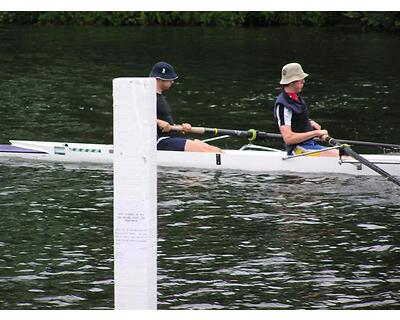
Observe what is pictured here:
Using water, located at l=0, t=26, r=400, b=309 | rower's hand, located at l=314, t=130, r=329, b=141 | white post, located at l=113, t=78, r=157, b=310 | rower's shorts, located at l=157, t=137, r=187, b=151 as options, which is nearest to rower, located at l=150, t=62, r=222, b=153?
rower's shorts, located at l=157, t=137, r=187, b=151

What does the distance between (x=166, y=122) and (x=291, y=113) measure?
1880 mm

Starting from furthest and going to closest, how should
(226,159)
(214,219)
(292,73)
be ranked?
1. (226,159)
2. (292,73)
3. (214,219)

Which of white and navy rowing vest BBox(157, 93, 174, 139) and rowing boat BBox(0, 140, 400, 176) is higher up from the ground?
white and navy rowing vest BBox(157, 93, 174, 139)

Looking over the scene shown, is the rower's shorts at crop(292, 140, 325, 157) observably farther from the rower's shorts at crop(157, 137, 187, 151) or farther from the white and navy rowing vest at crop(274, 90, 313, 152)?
the rower's shorts at crop(157, 137, 187, 151)

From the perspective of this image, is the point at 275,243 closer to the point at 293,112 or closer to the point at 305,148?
the point at 293,112

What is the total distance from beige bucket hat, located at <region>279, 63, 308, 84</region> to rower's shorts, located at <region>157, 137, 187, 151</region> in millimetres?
2044

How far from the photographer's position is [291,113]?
1437cm

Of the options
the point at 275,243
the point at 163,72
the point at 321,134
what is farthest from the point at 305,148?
the point at 275,243

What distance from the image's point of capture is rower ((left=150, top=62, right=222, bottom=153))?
14695 millimetres

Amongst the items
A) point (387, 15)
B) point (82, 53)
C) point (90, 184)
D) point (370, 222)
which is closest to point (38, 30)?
point (82, 53)

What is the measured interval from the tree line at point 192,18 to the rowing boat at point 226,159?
114 ft

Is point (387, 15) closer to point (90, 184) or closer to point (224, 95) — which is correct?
point (224, 95)

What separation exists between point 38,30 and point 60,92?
22262 mm

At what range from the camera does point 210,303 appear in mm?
8953
